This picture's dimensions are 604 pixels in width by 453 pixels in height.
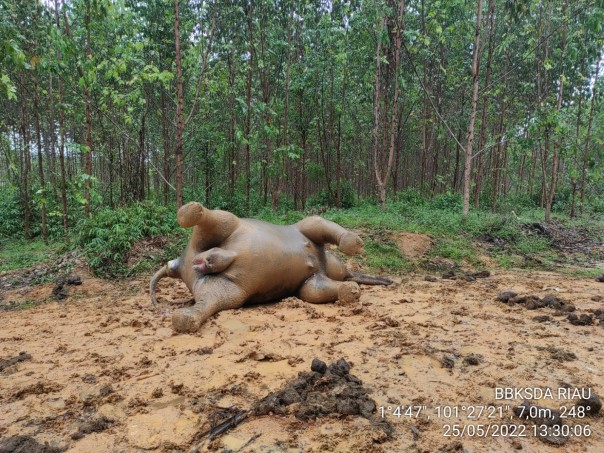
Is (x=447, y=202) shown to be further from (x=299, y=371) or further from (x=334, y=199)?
(x=299, y=371)

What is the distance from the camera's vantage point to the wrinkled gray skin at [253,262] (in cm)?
391

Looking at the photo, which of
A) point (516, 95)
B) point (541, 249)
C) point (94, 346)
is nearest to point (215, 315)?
point (94, 346)

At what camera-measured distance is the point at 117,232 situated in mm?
6863

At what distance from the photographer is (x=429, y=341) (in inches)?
123

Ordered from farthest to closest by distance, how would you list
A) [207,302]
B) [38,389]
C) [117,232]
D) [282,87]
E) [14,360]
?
[282,87] → [117,232] → [207,302] → [14,360] → [38,389]

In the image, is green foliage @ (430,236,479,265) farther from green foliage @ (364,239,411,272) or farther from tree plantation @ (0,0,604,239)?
tree plantation @ (0,0,604,239)

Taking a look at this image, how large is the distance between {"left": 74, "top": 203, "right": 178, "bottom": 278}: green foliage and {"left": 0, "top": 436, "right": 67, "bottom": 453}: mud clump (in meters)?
4.64

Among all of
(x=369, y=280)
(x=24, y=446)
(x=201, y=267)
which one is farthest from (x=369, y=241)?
(x=24, y=446)

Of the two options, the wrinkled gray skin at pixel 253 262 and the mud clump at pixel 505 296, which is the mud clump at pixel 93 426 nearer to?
the wrinkled gray skin at pixel 253 262

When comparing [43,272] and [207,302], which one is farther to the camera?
[43,272]

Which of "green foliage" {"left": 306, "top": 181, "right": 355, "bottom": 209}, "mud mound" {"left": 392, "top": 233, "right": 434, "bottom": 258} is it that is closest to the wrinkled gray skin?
"mud mound" {"left": 392, "top": 233, "right": 434, "bottom": 258}

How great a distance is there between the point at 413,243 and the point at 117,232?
4.96 m

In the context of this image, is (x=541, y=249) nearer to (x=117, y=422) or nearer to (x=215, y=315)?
(x=215, y=315)

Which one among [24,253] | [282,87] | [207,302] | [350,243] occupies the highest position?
[282,87]
